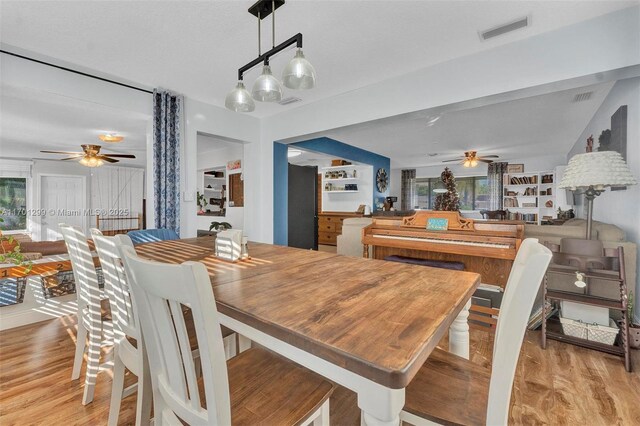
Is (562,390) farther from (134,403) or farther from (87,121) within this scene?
(87,121)

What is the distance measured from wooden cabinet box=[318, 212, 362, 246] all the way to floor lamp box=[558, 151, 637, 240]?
210 inches

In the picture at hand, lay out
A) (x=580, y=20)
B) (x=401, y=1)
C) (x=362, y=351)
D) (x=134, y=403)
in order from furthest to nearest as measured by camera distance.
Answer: (x=580, y=20) < (x=401, y=1) < (x=134, y=403) < (x=362, y=351)

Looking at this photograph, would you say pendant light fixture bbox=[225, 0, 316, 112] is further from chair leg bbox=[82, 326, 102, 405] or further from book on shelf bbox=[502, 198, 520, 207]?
book on shelf bbox=[502, 198, 520, 207]

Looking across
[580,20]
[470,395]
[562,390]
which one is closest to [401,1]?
[580,20]

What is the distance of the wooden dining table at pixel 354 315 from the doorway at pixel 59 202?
8.49 meters

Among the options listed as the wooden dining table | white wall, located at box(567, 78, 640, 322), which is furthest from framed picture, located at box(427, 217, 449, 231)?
the wooden dining table

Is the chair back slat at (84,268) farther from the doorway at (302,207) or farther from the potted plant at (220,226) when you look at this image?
the doorway at (302,207)

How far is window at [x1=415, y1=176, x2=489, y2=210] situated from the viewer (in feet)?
30.3

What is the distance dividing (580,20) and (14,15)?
4.10 m

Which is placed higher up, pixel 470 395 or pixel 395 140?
pixel 395 140

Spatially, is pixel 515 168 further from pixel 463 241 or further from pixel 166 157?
pixel 166 157

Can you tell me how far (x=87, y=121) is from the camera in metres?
4.29

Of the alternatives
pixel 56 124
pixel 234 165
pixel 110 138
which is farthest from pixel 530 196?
pixel 56 124

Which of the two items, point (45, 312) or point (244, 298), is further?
Result: point (45, 312)
